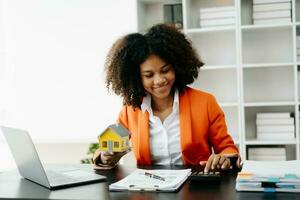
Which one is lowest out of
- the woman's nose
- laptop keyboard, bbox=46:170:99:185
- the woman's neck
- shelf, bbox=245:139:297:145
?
shelf, bbox=245:139:297:145

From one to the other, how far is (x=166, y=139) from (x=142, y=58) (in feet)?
1.30

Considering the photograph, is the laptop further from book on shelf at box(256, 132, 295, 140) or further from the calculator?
book on shelf at box(256, 132, 295, 140)

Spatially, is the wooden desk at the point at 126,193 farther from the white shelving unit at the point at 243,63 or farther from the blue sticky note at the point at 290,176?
the white shelving unit at the point at 243,63

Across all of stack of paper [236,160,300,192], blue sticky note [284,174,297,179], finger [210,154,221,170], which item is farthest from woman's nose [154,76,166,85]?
blue sticky note [284,174,297,179]

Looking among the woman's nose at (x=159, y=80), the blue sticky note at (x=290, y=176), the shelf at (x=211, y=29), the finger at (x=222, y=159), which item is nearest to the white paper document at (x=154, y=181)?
the finger at (x=222, y=159)

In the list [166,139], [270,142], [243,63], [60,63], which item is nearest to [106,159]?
[166,139]

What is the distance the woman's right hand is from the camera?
1.75 metres

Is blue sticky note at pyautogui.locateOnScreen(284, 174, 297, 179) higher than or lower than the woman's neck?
lower

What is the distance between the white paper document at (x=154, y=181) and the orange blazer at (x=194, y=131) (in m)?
0.35

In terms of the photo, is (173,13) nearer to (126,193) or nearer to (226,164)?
(226,164)

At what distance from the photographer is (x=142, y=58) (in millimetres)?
1988

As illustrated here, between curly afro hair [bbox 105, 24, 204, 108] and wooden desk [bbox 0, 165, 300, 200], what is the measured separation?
637 mm

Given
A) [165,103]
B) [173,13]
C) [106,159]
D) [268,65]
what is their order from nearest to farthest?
[106,159] → [165,103] → [268,65] → [173,13]

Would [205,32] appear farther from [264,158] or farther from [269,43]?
[264,158]
